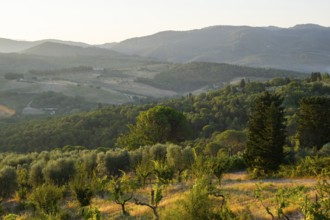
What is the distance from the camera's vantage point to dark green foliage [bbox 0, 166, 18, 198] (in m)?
46.2

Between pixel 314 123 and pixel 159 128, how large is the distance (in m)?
28.5

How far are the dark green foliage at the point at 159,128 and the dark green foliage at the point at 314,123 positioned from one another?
2456cm

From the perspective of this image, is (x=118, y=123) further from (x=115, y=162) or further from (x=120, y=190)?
(x=120, y=190)

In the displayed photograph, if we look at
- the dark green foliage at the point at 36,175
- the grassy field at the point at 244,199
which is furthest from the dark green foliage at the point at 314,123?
the dark green foliage at the point at 36,175

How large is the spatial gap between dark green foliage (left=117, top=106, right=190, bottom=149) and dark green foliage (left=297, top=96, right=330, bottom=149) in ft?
80.6

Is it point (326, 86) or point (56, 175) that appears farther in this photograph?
point (326, 86)

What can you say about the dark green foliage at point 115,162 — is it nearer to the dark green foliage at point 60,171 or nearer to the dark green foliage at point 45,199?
the dark green foliage at point 60,171

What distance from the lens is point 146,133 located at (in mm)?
71125

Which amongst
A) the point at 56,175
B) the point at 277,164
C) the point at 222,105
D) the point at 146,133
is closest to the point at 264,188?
the point at 277,164

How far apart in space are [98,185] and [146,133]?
106 feet

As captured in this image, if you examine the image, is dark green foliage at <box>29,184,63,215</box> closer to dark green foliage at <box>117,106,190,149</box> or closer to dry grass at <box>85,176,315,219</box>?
dry grass at <box>85,176,315,219</box>

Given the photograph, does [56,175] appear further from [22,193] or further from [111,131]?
[111,131]

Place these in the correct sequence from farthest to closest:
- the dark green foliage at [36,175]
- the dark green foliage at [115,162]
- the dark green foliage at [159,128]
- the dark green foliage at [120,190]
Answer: the dark green foliage at [159,128], the dark green foliage at [115,162], the dark green foliage at [36,175], the dark green foliage at [120,190]

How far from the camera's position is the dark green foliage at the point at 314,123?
51.9m
